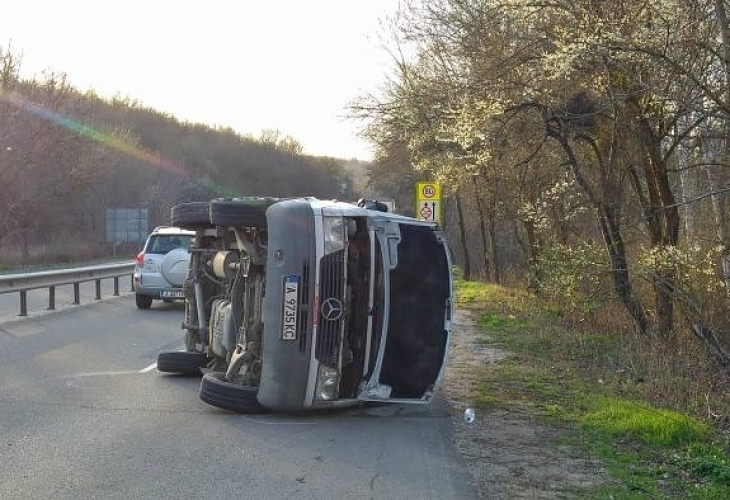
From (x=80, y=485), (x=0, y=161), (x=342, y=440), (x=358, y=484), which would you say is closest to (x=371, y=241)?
(x=342, y=440)

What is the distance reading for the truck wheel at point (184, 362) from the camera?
34.1 ft

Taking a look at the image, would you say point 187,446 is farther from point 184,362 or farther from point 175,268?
point 175,268

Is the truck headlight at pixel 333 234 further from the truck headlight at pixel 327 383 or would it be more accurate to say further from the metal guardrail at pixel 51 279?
the metal guardrail at pixel 51 279

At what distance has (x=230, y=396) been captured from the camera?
320 inches

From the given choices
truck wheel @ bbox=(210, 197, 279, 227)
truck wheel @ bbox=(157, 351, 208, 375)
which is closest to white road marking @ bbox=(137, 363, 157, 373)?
truck wheel @ bbox=(157, 351, 208, 375)

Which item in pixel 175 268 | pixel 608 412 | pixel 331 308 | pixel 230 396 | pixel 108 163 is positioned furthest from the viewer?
pixel 108 163

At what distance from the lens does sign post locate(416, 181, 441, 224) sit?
2041 centimetres

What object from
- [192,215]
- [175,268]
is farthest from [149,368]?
[175,268]

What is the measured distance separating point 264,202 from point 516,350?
687 cm

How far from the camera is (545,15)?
1283cm

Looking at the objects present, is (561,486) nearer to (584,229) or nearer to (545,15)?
(545,15)

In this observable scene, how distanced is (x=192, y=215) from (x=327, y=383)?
3527mm

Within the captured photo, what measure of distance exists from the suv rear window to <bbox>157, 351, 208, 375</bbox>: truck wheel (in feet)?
31.9

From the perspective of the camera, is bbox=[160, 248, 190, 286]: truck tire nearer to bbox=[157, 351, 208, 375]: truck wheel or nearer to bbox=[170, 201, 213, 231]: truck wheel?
bbox=[170, 201, 213, 231]: truck wheel
